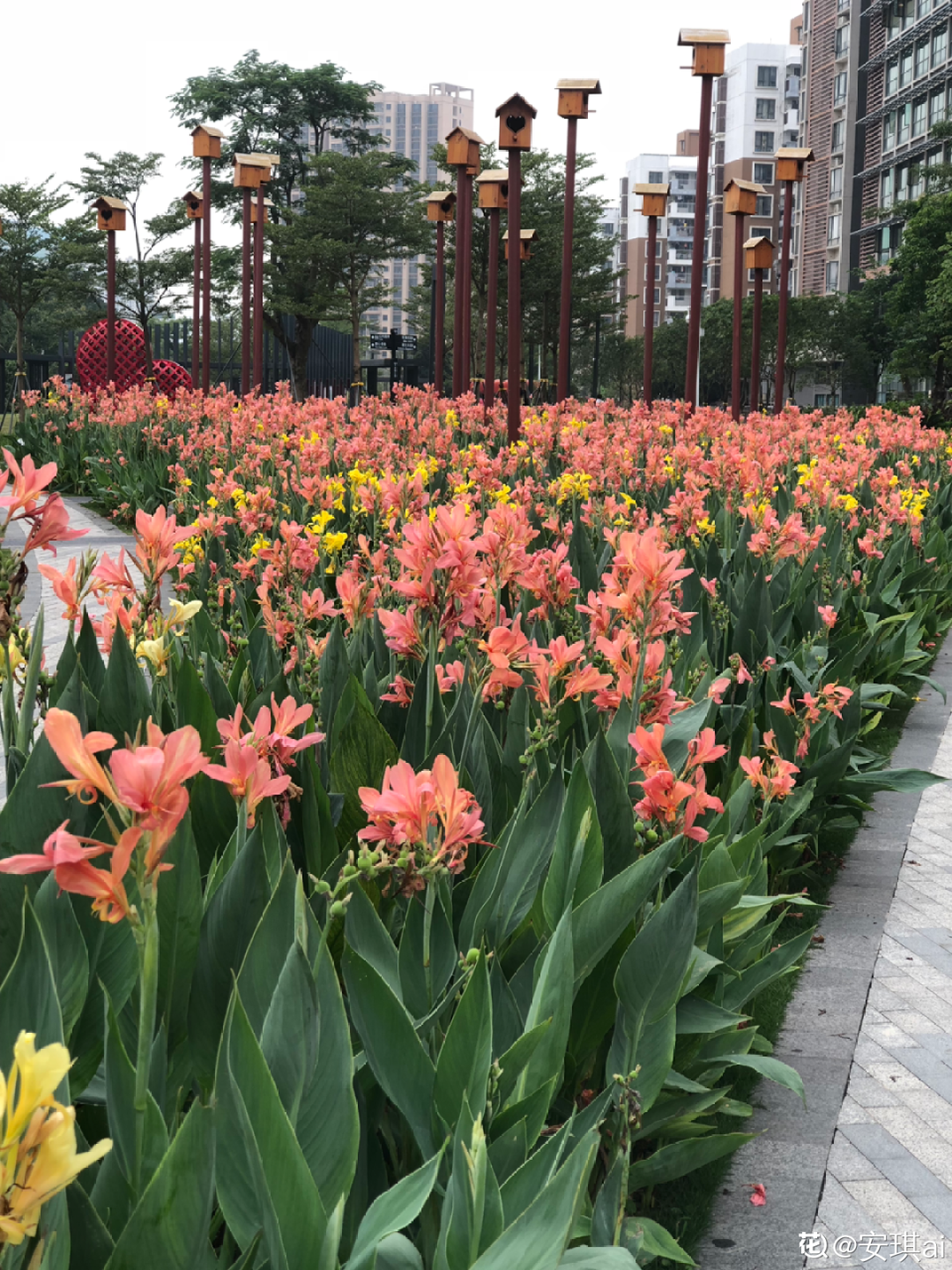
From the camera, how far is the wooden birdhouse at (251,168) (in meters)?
17.5

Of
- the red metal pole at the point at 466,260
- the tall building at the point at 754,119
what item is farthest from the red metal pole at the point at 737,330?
the tall building at the point at 754,119

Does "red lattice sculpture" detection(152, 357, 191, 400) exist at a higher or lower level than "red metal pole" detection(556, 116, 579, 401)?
lower

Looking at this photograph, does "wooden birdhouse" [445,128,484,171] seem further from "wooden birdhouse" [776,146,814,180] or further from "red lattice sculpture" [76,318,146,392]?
"red lattice sculpture" [76,318,146,392]

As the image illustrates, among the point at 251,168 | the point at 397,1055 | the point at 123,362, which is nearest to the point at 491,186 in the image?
the point at 251,168

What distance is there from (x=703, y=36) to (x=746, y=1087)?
44.2ft

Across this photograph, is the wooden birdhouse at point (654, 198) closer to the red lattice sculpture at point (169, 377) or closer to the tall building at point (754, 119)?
the red lattice sculpture at point (169, 377)

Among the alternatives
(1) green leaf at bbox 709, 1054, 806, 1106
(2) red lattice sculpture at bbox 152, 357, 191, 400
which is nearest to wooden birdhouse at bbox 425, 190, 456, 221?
(2) red lattice sculpture at bbox 152, 357, 191, 400

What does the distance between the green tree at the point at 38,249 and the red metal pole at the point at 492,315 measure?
861 inches

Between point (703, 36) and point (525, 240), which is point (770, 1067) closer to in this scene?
point (703, 36)

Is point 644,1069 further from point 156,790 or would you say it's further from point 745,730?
point 745,730

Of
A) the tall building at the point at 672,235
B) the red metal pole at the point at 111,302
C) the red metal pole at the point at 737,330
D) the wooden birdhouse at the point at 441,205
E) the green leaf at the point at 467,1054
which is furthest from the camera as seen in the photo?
the tall building at the point at 672,235

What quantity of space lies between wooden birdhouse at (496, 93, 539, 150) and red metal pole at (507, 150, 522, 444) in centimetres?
25

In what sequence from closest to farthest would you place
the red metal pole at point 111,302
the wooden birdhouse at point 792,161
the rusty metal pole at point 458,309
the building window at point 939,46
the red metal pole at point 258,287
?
the rusty metal pole at point 458,309
the wooden birdhouse at point 792,161
the red metal pole at point 111,302
the red metal pole at point 258,287
the building window at point 939,46

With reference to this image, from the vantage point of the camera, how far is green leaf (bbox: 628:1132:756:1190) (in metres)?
2.12
